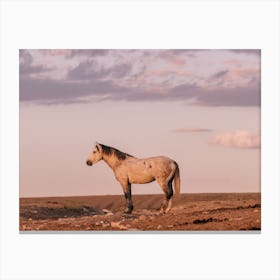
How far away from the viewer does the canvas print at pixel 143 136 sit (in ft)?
27.2

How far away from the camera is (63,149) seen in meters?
8.34

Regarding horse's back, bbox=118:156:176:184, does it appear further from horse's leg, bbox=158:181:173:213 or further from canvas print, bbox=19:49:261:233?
horse's leg, bbox=158:181:173:213

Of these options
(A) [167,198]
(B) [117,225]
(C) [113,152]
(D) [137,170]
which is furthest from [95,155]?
(A) [167,198]

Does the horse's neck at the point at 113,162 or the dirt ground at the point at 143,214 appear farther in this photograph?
the horse's neck at the point at 113,162

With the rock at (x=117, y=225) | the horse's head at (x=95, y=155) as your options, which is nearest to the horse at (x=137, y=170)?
the horse's head at (x=95, y=155)

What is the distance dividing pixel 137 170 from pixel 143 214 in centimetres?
42

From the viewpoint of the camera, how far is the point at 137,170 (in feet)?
27.7

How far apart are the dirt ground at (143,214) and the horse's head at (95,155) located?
0.34 m

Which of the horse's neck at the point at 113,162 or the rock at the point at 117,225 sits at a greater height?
the horse's neck at the point at 113,162

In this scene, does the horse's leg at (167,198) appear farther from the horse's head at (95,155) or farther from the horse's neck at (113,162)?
the horse's head at (95,155)
